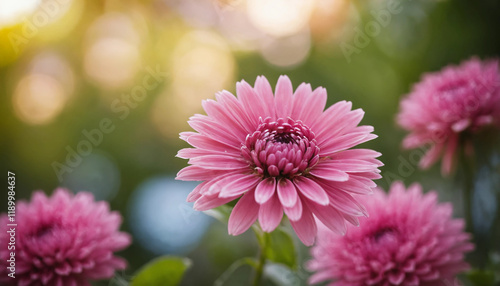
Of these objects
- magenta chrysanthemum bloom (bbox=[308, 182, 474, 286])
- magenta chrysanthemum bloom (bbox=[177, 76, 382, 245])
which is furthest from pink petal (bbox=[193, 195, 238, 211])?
magenta chrysanthemum bloom (bbox=[308, 182, 474, 286])

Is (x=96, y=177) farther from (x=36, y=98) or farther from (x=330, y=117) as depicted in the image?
(x=330, y=117)

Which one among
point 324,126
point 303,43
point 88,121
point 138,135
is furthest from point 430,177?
point 88,121

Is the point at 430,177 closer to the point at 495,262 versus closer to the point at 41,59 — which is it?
the point at 495,262

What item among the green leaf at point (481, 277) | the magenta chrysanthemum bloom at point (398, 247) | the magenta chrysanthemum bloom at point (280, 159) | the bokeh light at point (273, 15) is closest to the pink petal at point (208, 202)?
the magenta chrysanthemum bloom at point (280, 159)

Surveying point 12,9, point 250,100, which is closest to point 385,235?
point 250,100

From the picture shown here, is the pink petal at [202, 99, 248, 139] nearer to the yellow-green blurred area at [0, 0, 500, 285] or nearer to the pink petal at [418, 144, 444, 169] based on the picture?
the yellow-green blurred area at [0, 0, 500, 285]

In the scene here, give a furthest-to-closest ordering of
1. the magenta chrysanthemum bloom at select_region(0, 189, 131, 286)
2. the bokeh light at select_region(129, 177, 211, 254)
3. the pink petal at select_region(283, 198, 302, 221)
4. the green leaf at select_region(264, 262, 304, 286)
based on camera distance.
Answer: the bokeh light at select_region(129, 177, 211, 254), the green leaf at select_region(264, 262, 304, 286), the magenta chrysanthemum bloom at select_region(0, 189, 131, 286), the pink petal at select_region(283, 198, 302, 221)

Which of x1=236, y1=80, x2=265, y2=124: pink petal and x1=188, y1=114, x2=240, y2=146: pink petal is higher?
x1=236, y1=80, x2=265, y2=124: pink petal
